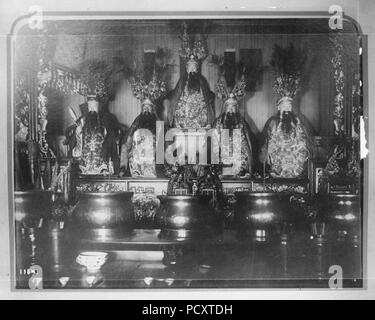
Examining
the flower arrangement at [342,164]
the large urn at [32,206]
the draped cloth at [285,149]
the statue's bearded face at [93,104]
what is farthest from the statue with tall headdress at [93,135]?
the flower arrangement at [342,164]

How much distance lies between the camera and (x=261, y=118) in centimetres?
137

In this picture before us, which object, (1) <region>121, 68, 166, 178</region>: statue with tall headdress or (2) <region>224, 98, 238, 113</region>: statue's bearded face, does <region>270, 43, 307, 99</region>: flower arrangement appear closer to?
(2) <region>224, 98, 238, 113</region>: statue's bearded face

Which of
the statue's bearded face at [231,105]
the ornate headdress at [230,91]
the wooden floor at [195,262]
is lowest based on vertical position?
the wooden floor at [195,262]

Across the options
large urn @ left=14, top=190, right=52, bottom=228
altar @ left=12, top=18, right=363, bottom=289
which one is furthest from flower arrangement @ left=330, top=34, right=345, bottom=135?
large urn @ left=14, top=190, right=52, bottom=228

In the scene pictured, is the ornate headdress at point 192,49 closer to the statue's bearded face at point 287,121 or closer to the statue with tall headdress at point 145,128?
the statue with tall headdress at point 145,128

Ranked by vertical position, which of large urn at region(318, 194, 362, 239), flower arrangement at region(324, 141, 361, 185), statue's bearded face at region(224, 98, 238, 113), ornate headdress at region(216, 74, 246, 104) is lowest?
large urn at region(318, 194, 362, 239)

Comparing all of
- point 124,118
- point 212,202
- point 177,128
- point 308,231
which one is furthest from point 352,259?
point 124,118

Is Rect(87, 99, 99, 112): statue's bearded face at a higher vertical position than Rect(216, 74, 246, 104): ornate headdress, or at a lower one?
lower

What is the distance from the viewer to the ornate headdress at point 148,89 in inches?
53.9

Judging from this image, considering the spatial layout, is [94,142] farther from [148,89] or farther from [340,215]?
[340,215]

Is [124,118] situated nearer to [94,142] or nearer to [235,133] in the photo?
A: [94,142]

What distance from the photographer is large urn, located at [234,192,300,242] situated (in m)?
1.36

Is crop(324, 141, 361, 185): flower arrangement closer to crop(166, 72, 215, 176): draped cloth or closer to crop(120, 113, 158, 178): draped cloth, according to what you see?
crop(166, 72, 215, 176): draped cloth
